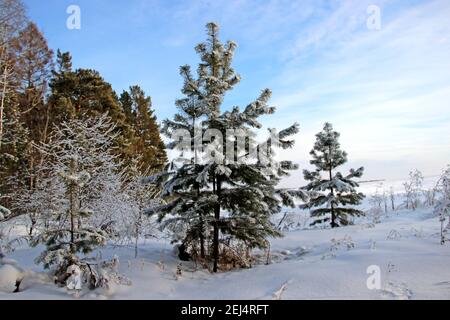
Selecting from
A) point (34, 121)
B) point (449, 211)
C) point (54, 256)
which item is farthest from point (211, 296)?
point (34, 121)

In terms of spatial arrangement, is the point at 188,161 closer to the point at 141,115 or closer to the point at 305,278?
the point at 305,278

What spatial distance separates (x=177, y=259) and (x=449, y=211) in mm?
7009

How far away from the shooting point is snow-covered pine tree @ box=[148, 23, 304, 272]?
848 cm

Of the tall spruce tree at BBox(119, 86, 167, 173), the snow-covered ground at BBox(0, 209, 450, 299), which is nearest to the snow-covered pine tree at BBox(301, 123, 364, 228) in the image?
the snow-covered ground at BBox(0, 209, 450, 299)

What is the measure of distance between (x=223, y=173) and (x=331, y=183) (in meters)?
11.9

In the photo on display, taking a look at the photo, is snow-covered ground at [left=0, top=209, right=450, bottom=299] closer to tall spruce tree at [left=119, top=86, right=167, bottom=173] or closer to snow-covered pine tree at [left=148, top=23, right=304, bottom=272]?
snow-covered pine tree at [left=148, top=23, right=304, bottom=272]

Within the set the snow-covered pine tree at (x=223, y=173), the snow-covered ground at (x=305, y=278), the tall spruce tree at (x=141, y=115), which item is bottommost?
the snow-covered ground at (x=305, y=278)

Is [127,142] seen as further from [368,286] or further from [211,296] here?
[368,286]

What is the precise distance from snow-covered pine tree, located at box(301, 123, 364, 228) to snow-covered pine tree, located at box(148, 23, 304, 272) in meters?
10.3

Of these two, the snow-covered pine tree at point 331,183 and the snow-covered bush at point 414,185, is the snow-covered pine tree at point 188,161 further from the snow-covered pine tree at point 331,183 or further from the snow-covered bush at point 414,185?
the snow-covered bush at point 414,185

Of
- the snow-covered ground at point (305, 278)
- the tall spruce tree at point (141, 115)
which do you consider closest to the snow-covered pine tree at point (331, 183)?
the snow-covered ground at point (305, 278)

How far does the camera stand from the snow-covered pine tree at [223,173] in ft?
27.8

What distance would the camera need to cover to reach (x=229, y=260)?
361 inches

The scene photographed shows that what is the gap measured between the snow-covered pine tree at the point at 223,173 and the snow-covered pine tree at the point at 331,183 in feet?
33.9
